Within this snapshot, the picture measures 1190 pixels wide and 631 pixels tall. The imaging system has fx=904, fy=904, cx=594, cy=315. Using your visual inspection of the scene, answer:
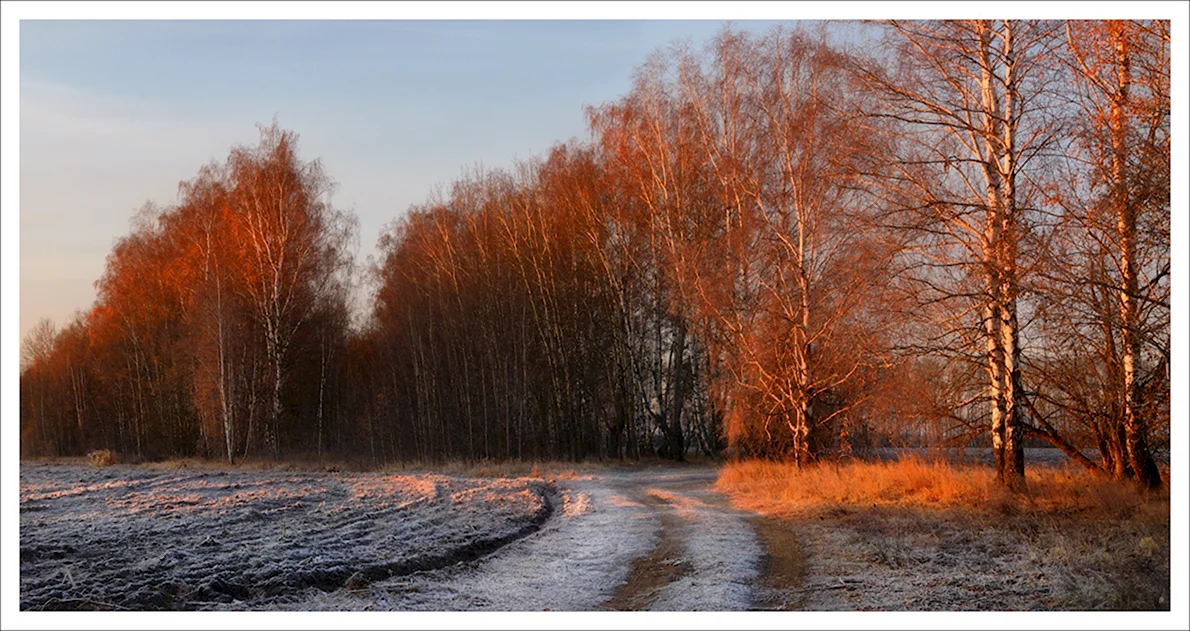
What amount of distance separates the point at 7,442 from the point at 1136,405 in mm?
12302

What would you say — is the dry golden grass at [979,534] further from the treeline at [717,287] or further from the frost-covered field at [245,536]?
the frost-covered field at [245,536]

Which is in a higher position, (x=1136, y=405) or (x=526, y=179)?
(x=526, y=179)

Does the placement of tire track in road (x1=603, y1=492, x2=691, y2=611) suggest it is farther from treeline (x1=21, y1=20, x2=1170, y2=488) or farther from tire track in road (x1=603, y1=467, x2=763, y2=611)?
treeline (x1=21, y1=20, x2=1170, y2=488)

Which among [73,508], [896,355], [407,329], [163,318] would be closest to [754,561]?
[896,355]

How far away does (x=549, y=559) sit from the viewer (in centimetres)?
991

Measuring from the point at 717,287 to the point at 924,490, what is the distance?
7.27 metres

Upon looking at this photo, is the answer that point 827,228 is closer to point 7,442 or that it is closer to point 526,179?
point 7,442

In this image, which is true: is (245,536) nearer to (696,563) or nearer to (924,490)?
(696,563)

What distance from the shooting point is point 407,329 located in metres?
36.7

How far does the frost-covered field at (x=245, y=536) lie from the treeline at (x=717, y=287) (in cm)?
605

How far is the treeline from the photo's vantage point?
1138 centimetres

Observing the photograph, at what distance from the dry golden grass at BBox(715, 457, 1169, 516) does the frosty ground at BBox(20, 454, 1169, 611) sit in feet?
2.78

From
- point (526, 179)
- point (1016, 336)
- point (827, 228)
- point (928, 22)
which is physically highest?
point (526, 179)

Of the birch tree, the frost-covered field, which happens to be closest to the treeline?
the birch tree
